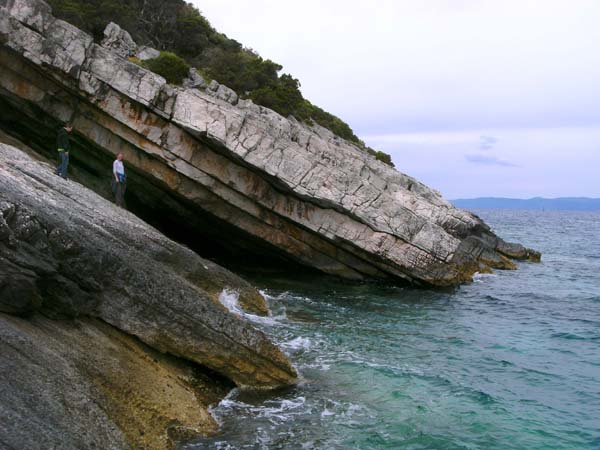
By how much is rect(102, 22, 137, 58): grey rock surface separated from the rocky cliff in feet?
69.2

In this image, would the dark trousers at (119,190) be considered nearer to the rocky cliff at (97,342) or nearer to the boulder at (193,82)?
the rocky cliff at (97,342)

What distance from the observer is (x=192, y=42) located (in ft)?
155

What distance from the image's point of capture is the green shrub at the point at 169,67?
3012cm

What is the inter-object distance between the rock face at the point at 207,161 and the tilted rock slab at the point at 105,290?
1084 centimetres

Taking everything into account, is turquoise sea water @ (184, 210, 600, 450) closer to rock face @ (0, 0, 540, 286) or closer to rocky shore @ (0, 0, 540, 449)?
rocky shore @ (0, 0, 540, 449)

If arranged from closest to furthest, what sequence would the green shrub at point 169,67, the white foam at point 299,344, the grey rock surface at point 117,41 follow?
the white foam at point 299,344 < the green shrub at point 169,67 < the grey rock surface at point 117,41

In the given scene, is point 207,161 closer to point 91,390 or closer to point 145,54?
point 145,54

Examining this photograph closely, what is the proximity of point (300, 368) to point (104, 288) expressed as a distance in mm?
6083

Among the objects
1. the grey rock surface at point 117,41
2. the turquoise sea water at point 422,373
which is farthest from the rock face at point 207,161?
the grey rock surface at point 117,41

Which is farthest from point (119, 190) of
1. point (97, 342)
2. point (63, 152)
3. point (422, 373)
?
point (422, 373)

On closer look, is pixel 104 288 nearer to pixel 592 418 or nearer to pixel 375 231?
pixel 592 418

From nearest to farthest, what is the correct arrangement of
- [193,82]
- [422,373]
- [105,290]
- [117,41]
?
1. [105,290]
2. [422,373]
3. [193,82]
4. [117,41]

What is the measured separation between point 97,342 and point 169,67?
22.8 metres

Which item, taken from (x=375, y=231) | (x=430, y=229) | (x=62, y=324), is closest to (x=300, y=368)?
(x=62, y=324)
